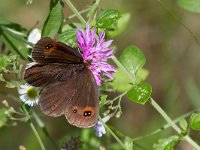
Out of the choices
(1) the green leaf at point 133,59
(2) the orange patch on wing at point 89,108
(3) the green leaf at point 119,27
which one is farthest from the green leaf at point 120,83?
(2) the orange patch on wing at point 89,108

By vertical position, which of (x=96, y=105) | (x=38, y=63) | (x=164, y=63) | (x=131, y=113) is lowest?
(x=131, y=113)

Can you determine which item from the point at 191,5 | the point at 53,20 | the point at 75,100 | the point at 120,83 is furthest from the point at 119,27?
the point at 75,100

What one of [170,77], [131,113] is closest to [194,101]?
[170,77]

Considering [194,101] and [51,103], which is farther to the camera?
[194,101]

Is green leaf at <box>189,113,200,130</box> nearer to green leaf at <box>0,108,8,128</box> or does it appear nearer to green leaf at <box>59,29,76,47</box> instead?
green leaf at <box>59,29,76,47</box>

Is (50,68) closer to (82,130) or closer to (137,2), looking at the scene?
(82,130)

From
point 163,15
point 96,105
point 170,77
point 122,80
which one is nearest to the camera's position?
point 96,105
